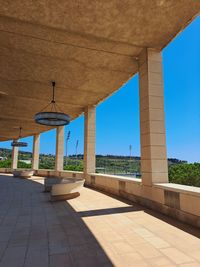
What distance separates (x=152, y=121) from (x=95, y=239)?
13.6 ft

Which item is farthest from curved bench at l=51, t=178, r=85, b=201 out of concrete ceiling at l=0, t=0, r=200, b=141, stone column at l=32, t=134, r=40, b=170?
stone column at l=32, t=134, r=40, b=170

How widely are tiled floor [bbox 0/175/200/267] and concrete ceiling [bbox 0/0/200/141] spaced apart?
5.38m

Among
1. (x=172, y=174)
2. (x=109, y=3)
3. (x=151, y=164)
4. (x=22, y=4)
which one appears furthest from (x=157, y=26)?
(x=172, y=174)

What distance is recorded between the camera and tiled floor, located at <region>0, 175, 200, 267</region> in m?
3.02

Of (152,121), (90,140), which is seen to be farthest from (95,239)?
(90,140)

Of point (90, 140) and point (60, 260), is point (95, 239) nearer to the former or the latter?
point (60, 260)

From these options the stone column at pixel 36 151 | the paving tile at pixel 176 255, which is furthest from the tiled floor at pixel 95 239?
the stone column at pixel 36 151

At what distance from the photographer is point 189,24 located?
583cm

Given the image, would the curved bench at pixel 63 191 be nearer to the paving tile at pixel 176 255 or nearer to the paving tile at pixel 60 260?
the paving tile at pixel 60 260

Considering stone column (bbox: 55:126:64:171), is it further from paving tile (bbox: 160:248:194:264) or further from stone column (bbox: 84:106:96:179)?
paving tile (bbox: 160:248:194:264)

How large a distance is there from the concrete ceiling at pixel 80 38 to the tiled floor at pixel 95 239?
5375 mm

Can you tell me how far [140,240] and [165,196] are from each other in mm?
2111

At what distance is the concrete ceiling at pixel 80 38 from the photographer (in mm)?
5219

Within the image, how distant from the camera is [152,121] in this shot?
668 cm
